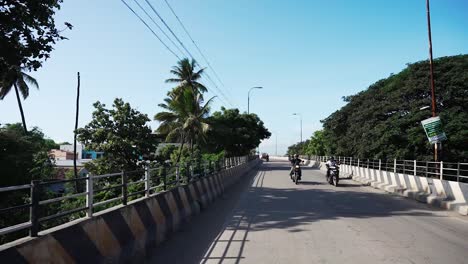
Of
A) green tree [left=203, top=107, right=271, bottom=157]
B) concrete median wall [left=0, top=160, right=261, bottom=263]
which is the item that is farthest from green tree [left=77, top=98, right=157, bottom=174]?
green tree [left=203, top=107, right=271, bottom=157]

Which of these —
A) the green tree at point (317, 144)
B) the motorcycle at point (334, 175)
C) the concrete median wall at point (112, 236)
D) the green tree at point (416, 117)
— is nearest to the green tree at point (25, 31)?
the concrete median wall at point (112, 236)

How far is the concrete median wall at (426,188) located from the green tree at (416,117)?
3.57 metres

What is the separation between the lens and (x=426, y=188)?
16.8 m

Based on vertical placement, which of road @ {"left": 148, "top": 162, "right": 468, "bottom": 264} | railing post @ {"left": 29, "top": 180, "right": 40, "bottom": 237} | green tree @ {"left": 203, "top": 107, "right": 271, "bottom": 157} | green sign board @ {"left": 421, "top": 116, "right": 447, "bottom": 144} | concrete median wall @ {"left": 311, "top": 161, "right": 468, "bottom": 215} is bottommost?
road @ {"left": 148, "top": 162, "right": 468, "bottom": 264}

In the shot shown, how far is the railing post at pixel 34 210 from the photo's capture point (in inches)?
179

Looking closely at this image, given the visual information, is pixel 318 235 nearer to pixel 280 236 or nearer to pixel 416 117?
pixel 280 236

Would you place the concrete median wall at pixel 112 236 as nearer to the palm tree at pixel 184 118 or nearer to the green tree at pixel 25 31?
the green tree at pixel 25 31

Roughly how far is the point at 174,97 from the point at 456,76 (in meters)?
23.6

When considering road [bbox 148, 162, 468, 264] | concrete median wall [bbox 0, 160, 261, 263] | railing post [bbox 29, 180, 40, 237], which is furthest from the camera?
road [bbox 148, 162, 468, 264]

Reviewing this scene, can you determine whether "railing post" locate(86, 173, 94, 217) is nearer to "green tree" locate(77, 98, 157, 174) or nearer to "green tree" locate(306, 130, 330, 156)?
"green tree" locate(77, 98, 157, 174)

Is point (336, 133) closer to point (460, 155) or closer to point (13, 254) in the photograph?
point (460, 155)

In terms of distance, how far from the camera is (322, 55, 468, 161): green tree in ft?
79.4

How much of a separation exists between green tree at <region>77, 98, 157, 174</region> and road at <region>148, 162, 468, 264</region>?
9756 millimetres

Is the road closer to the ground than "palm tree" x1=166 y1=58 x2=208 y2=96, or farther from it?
closer to the ground
